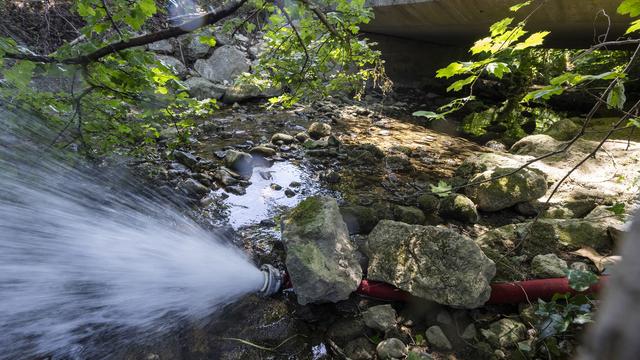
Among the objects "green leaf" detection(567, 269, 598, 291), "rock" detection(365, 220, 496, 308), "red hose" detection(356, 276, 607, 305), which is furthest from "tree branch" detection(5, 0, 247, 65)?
"green leaf" detection(567, 269, 598, 291)

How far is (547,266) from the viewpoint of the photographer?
3.49 m

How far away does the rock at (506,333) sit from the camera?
2.83 metres

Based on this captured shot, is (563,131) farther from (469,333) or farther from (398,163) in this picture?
(469,333)

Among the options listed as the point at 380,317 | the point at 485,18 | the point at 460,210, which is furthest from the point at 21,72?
the point at 485,18

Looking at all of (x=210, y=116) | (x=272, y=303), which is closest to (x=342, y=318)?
Result: (x=272, y=303)

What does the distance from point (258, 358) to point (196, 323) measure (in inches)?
24.2

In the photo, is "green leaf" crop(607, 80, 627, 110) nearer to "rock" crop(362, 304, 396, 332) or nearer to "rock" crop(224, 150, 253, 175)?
"rock" crop(362, 304, 396, 332)

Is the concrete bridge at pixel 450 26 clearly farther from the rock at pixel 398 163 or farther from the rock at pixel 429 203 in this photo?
the rock at pixel 398 163

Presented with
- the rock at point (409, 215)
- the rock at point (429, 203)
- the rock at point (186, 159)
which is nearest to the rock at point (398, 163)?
the rock at point (429, 203)

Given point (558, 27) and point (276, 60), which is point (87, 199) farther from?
point (558, 27)

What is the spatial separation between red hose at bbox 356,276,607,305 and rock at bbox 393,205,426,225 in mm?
1449

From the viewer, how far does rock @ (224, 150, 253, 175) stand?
5941mm

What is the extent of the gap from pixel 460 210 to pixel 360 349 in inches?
103

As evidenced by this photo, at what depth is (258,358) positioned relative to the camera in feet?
9.18
